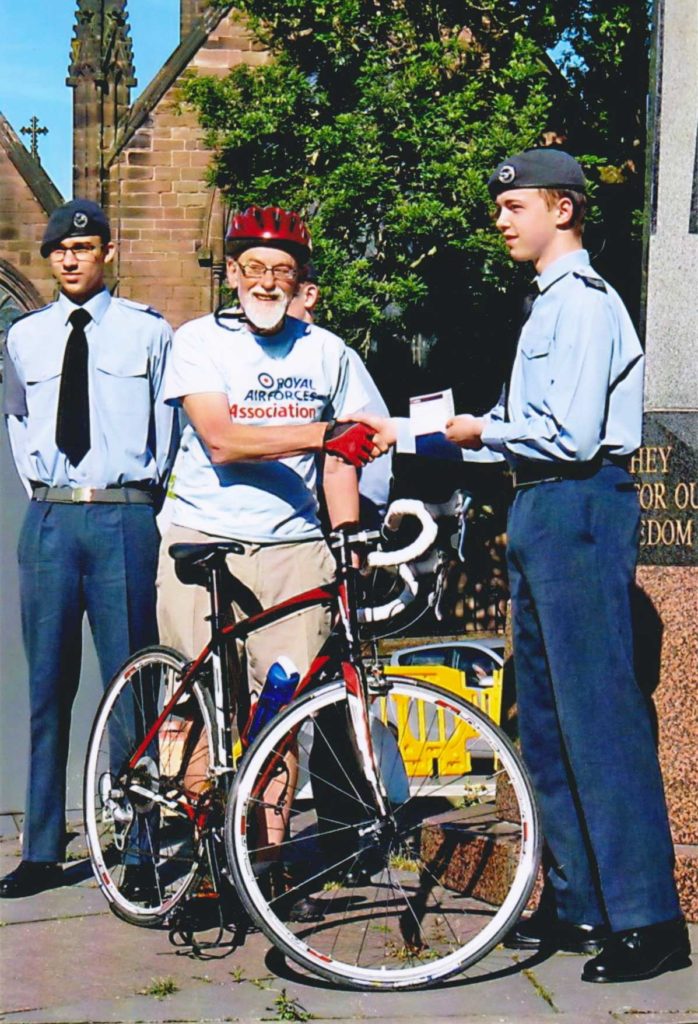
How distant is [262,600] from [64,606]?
845 millimetres

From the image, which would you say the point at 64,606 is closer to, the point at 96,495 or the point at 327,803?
Answer: the point at 96,495

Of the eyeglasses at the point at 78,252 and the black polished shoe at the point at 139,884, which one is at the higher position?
the eyeglasses at the point at 78,252

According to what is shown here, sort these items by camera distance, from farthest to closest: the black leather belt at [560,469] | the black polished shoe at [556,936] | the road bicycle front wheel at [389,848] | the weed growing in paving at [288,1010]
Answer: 1. the black polished shoe at [556,936]
2. the black leather belt at [560,469]
3. the road bicycle front wheel at [389,848]
4. the weed growing in paving at [288,1010]

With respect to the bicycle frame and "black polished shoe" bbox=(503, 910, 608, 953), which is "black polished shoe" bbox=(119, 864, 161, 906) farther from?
"black polished shoe" bbox=(503, 910, 608, 953)

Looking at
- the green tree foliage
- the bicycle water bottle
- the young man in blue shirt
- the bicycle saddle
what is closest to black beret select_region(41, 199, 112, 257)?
the bicycle saddle

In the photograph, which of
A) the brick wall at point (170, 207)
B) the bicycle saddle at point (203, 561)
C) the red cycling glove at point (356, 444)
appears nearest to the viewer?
the red cycling glove at point (356, 444)

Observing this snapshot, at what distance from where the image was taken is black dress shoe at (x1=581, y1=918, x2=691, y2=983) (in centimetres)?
446

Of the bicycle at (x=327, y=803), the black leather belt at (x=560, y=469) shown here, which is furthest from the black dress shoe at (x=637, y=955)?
the black leather belt at (x=560, y=469)

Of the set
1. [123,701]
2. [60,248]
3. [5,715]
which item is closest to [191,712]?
[123,701]

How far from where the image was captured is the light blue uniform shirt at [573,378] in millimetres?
4461

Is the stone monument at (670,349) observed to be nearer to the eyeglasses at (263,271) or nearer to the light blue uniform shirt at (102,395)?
the eyeglasses at (263,271)

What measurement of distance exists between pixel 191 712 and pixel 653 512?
1.71 meters

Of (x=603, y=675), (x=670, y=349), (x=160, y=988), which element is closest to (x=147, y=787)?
(x=160, y=988)

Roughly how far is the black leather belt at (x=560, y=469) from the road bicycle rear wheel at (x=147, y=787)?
1.11 metres
